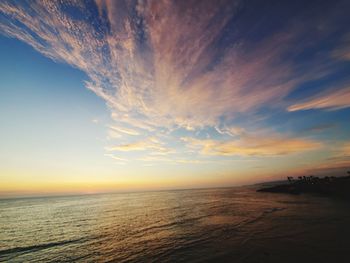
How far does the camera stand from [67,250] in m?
18.4

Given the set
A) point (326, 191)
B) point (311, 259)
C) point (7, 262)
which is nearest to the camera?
point (311, 259)

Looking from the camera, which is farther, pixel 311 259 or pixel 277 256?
pixel 277 256

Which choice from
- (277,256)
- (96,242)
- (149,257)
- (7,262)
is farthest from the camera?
(96,242)

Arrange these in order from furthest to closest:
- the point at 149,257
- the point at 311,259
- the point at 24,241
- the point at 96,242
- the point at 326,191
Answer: the point at 326,191
the point at 24,241
the point at 96,242
the point at 149,257
the point at 311,259

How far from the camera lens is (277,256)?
42.1ft

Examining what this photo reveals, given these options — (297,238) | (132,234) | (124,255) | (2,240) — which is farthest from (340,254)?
(2,240)

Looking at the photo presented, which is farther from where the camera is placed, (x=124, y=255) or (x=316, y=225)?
(x=316, y=225)

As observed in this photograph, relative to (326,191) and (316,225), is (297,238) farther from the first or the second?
(326,191)

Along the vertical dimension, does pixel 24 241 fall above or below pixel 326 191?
below

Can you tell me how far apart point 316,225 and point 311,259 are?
11.4 m

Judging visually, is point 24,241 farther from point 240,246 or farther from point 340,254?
point 340,254

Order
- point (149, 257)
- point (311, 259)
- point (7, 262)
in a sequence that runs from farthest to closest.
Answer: point (7, 262)
point (149, 257)
point (311, 259)

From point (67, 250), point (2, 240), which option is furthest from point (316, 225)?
point (2, 240)

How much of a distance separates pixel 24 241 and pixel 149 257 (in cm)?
1909
